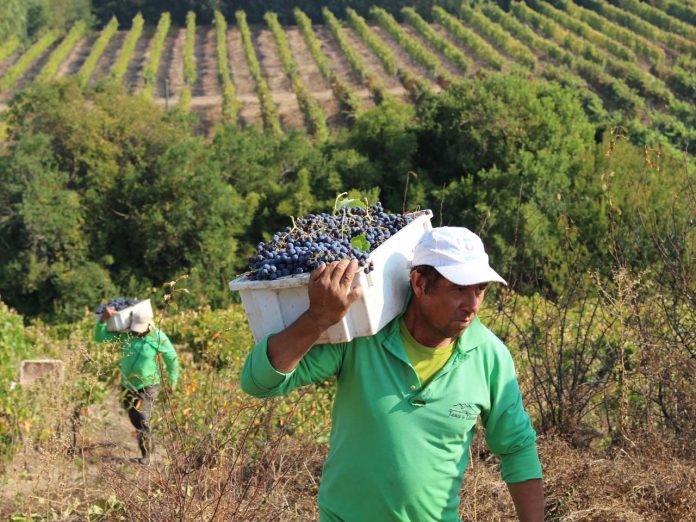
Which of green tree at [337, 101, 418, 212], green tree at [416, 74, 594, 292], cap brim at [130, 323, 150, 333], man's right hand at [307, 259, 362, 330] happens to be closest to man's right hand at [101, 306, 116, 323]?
cap brim at [130, 323, 150, 333]

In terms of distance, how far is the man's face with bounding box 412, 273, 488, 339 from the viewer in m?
2.04

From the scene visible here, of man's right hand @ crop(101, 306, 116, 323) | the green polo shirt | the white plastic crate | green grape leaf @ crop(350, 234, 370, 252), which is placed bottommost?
man's right hand @ crop(101, 306, 116, 323)

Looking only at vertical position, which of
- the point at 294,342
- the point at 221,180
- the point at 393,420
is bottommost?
the point at 221,180

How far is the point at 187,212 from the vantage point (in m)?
21.5

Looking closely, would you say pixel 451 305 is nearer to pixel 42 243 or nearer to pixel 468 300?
pixel 468 300

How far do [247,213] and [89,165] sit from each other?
486 cm

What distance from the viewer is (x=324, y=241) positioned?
221 centimetres

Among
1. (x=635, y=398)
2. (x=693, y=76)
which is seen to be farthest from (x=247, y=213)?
(x=635, y=398)

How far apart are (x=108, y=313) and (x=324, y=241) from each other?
153 inches

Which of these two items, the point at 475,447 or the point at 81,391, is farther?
the point at 81,391

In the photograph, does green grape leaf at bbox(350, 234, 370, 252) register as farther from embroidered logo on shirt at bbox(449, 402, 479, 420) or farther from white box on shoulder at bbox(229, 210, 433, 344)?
embroidered logo on shirt at bbox(449, 402, 479, 420)

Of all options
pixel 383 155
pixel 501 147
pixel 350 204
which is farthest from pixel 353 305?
pixel 383 155

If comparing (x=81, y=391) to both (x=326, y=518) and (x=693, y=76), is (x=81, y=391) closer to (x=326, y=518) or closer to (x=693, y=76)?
(x=326, y=518)

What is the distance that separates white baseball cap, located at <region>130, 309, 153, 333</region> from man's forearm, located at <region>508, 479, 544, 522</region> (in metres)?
3.61
